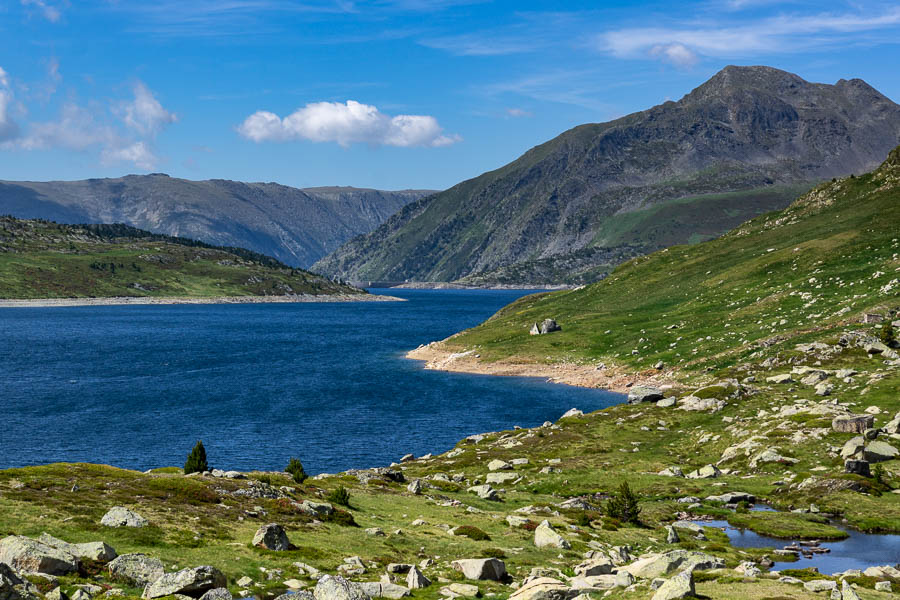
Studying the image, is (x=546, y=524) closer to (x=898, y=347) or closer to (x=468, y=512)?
(x=468, y=512)

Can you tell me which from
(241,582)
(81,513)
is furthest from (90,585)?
(81,513)

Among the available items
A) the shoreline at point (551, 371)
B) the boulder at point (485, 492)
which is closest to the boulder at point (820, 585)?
the boulder at point (485, 492)

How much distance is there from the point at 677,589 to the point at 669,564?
7899 mm

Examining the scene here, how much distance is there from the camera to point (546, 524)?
50031 mm

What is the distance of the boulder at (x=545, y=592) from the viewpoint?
33656mm

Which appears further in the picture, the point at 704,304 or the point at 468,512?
the point at 704,304

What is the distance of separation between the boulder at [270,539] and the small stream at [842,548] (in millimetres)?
29092

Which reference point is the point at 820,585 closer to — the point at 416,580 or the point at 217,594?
the point at 416,580

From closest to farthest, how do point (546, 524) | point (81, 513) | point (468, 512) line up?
point (81, 513), point (546, 524), point (468, 512)

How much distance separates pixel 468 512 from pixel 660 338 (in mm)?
101214

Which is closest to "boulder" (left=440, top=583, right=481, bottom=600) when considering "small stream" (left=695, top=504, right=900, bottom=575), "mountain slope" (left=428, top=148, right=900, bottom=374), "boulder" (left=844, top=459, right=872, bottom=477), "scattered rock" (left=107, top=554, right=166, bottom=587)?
"scattered rock" (left=107, top=554, right=166, bottom=587)

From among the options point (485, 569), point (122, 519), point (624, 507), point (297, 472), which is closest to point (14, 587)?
A: point (122, 519)

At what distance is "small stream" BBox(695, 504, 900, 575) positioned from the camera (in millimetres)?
46812

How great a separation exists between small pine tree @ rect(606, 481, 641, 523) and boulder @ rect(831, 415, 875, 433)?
91.0ft
